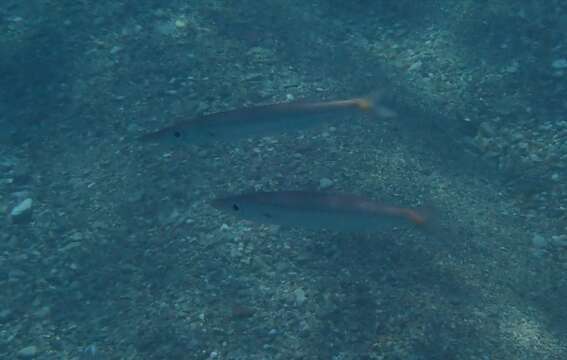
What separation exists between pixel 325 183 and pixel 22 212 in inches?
117

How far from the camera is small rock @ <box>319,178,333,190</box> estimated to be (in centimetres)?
494

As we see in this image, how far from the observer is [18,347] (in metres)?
4.23

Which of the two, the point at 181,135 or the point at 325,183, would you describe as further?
the point at 325,183

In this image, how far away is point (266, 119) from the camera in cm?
399

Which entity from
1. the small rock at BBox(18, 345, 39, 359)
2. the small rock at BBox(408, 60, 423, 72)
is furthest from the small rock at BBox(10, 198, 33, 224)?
the small rock at BBox(408, 60, 423, 72)

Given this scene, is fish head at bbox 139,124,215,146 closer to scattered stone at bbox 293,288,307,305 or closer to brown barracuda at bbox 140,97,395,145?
brown barracuda at bbox 140,97,395,145

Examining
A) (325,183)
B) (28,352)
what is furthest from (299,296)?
(28,352)

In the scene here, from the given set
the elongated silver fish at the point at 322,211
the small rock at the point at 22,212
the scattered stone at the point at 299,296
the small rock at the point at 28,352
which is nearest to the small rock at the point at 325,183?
the scattered stone at the point at 299,296

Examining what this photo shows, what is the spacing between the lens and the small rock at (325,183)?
16.2ft

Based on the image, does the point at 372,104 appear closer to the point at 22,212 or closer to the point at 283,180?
the point at 283,180

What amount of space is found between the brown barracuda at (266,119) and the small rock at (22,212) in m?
1.88

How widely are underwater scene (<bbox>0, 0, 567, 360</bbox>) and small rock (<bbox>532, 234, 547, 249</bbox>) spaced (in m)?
0.01

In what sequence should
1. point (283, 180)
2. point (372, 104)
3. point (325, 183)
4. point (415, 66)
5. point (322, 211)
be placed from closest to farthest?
1. point (322, 211)
2. point (372, 104)
3. point (325, 183)
4. point (283, 180)
5. point (415, 66)

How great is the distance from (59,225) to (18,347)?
1242 millimetres
